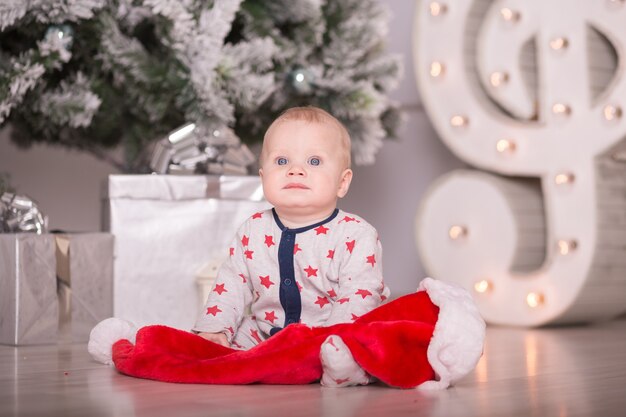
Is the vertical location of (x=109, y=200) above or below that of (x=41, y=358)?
above

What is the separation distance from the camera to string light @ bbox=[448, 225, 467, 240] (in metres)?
2.16

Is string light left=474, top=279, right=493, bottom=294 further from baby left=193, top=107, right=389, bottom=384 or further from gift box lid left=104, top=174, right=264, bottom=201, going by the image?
baby left=193, top=107, right=389, bottom=384

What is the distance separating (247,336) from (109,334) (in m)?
0.20

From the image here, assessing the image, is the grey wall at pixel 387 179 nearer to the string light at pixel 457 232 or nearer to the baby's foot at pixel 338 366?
the string light at pixel 457 232

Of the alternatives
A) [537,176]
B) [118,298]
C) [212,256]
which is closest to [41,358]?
[118,298]

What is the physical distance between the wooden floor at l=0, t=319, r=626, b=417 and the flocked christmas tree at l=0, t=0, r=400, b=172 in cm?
63

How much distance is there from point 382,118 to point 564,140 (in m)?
0.65

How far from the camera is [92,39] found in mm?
2033

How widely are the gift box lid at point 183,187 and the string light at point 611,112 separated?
0.72m

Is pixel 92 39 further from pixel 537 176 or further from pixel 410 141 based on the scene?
pixel 410 141

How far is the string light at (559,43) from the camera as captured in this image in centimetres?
201

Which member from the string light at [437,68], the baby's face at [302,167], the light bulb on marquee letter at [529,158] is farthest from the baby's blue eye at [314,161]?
the string light at [437,68]

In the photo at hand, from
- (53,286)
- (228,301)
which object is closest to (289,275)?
(228,301)

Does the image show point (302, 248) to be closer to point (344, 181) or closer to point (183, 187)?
point (344, 181)
